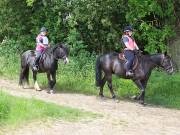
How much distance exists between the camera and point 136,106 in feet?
51.9

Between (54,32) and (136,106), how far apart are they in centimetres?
1022

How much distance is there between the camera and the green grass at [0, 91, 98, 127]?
471 inches

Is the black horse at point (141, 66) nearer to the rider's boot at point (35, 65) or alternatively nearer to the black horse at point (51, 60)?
the black horse at point (51, 60)

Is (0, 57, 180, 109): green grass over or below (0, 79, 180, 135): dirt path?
over

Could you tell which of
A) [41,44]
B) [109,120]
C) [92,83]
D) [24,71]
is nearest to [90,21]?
[92,83]

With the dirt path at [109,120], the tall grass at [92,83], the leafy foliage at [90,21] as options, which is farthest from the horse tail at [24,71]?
the leafy foliage at [90,21]

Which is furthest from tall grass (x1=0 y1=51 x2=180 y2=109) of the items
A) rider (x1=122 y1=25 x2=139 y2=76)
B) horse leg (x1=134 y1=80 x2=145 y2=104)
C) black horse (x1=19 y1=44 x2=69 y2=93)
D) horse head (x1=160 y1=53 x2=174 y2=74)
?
rider (x1=122 y1=25 x2=139 y2=76)

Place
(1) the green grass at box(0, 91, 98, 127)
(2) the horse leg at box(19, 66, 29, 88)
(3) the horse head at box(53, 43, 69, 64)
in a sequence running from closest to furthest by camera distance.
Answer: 1. (1) the green grass at box(0, 91, 98, 127)
2. (3) the horse head at box(53, 43, 69, 64)
3. (2) the horse leg at box(19, 66, 29, 88)

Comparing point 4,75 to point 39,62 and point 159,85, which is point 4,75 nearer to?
point 39,62

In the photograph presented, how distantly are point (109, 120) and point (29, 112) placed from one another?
2.00 m

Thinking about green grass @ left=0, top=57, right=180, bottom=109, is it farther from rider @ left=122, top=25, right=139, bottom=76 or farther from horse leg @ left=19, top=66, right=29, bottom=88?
rider @ left=122, top=25, right=139, bottom=76

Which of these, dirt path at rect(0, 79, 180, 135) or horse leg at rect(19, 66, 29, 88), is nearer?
dirt path at rect(0, 79, 180, 135)

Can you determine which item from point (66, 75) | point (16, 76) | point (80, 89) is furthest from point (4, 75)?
point (80, 89)

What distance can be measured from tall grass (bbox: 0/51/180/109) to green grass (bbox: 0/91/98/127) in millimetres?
4622
